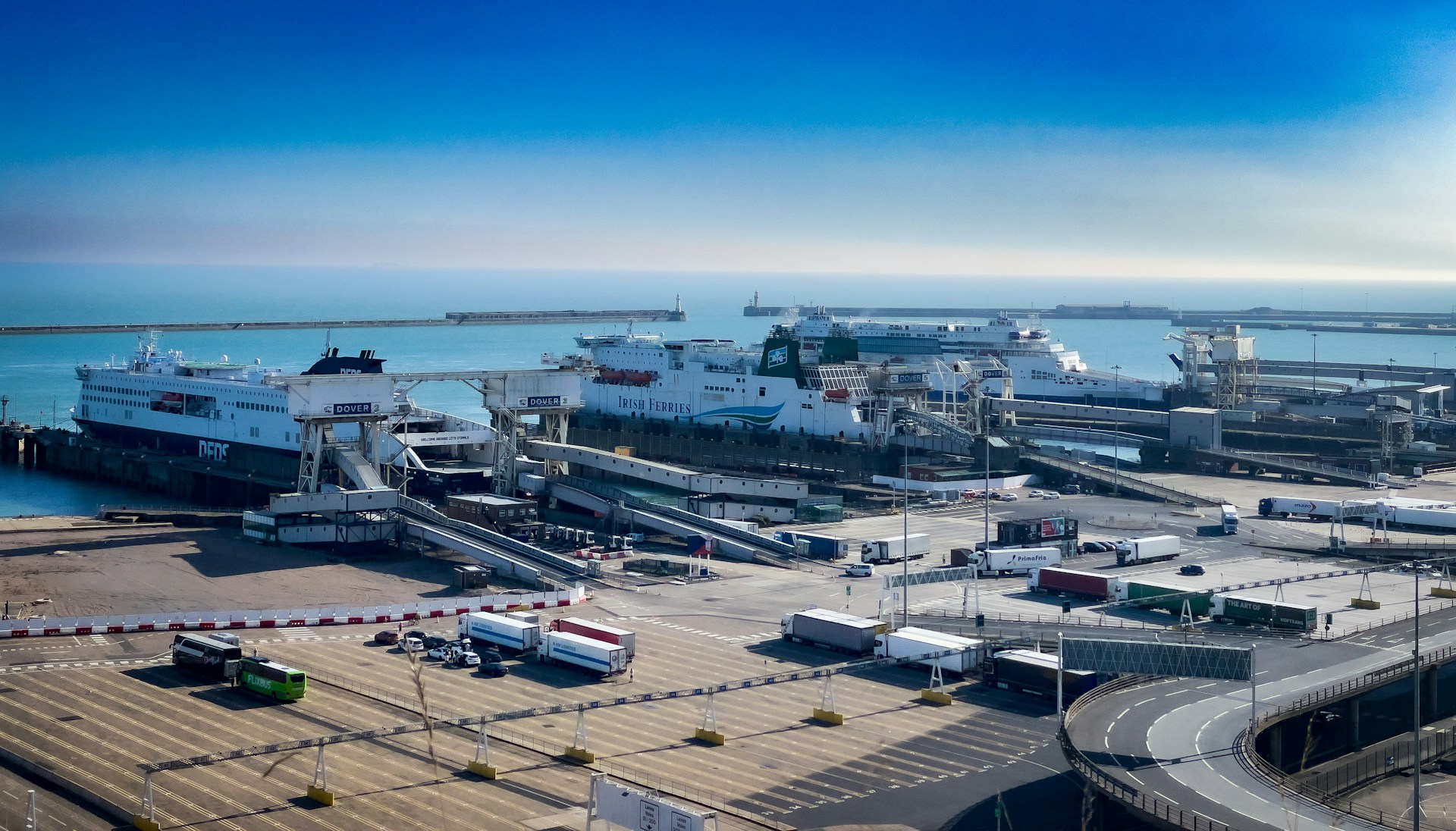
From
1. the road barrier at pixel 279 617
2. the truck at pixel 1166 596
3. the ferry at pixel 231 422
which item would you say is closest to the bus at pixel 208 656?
the road barrier at pixel 279 617

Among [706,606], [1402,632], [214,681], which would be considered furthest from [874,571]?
[214,681]

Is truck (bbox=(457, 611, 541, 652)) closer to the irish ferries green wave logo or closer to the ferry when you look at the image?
the ferry

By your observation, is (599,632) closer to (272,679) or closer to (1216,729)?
(272,679)

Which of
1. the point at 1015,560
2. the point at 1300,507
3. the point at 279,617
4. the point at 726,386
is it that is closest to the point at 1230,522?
the point at 1300,507

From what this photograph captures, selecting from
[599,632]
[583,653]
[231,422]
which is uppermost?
[231,422]

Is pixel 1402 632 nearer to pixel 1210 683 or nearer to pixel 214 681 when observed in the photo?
pixel 1210 683

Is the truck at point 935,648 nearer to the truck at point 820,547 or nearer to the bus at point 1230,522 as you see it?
the truck at point 820,547

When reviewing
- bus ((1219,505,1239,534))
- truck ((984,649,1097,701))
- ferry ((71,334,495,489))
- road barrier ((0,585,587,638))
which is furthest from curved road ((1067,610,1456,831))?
ferry ((71,334,495,489))
